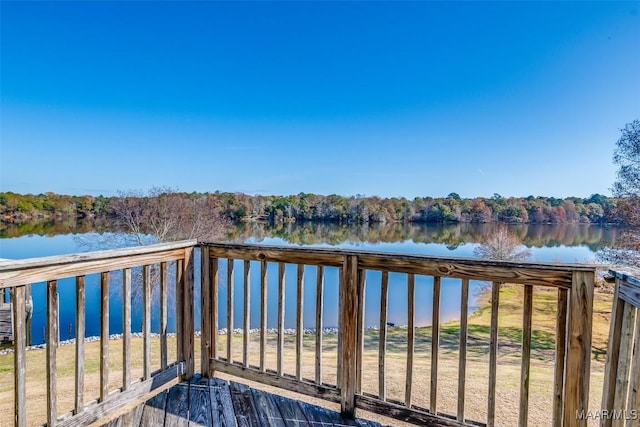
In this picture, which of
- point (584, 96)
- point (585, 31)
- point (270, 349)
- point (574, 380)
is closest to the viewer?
point (574, 380)

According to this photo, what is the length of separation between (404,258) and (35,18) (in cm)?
1512

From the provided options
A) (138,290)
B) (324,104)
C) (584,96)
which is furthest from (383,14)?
(138,290)

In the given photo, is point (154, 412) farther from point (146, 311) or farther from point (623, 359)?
point (623, 359)

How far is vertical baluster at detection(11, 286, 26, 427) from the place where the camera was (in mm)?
1567

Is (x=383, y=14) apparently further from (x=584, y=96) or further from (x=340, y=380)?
(x=340, y=380)

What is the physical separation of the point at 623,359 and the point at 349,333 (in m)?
1.26

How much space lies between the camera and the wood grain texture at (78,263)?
5.13 feet

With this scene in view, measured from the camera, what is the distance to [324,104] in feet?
60.8

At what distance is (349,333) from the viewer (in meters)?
2.07

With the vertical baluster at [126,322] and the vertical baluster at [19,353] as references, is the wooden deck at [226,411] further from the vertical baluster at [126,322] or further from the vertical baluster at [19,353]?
the vertical baluster at [19,353]

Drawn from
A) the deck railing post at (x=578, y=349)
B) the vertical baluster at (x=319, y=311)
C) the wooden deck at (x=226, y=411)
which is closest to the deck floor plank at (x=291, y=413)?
the wooden deck at (x=226, y=411)

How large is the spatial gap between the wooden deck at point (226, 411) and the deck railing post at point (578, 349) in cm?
101

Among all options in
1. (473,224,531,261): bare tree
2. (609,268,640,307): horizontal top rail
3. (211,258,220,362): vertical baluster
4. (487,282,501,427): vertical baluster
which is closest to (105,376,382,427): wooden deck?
(211,258,220,362): vertical baluster

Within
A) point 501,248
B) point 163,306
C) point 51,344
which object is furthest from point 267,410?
point 501,248
